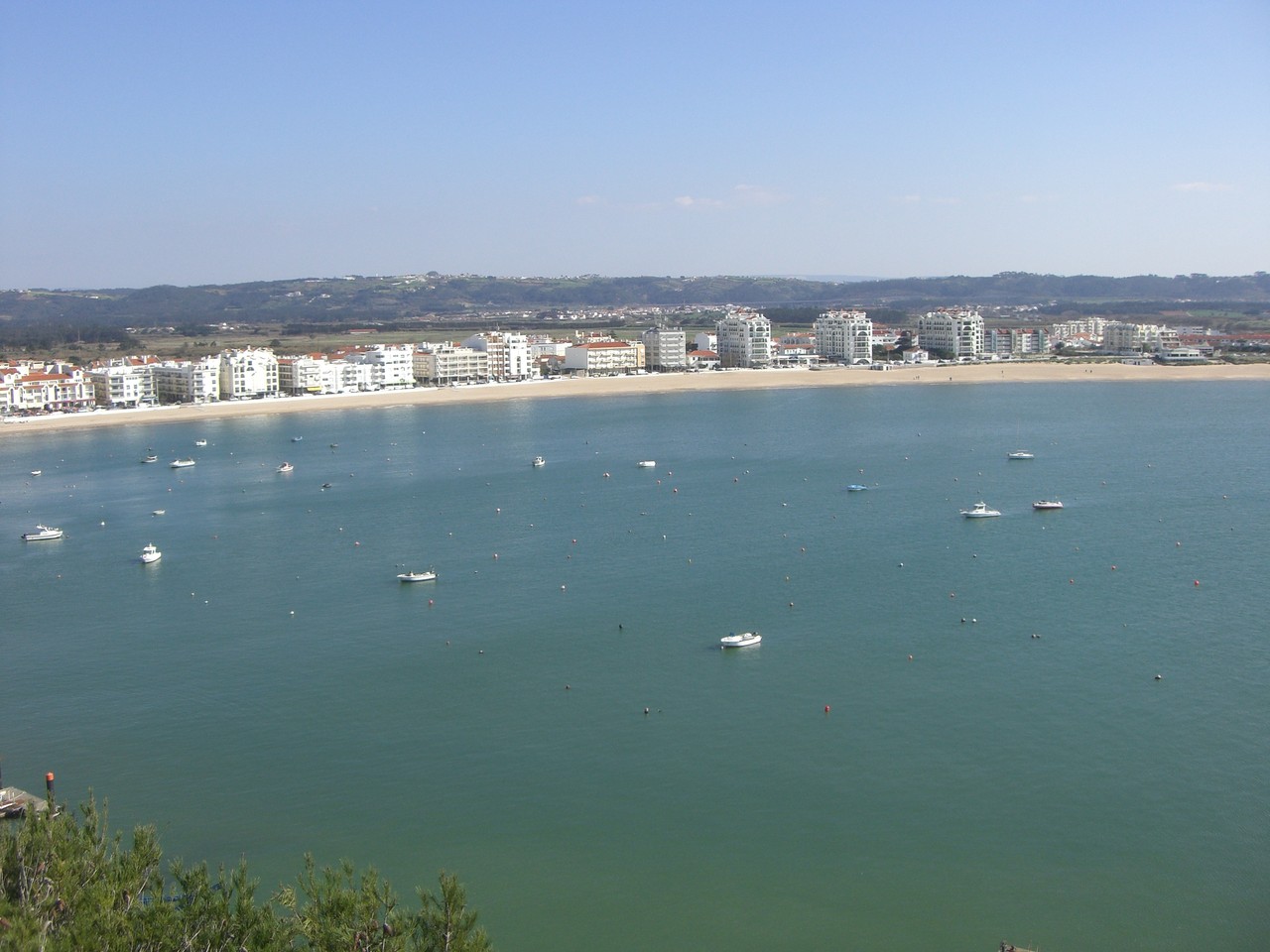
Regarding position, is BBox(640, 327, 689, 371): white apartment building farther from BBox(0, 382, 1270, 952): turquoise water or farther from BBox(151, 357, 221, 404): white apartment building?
BBox(0, 382, 1270, 952): turquoise water

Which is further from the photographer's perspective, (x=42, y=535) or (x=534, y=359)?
(x=534, y=359)

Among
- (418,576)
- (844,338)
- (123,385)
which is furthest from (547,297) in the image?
(418,576)

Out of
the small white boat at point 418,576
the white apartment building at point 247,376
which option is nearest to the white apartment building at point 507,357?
the white apartment building at point 247,376

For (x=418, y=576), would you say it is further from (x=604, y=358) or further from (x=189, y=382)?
(x=604, y=358)

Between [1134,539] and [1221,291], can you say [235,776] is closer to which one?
[1134,539]

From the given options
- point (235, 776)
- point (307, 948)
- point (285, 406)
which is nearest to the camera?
point (307, 948)

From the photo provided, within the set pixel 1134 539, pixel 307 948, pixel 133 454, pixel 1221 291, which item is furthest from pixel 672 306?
pixel 307 948
